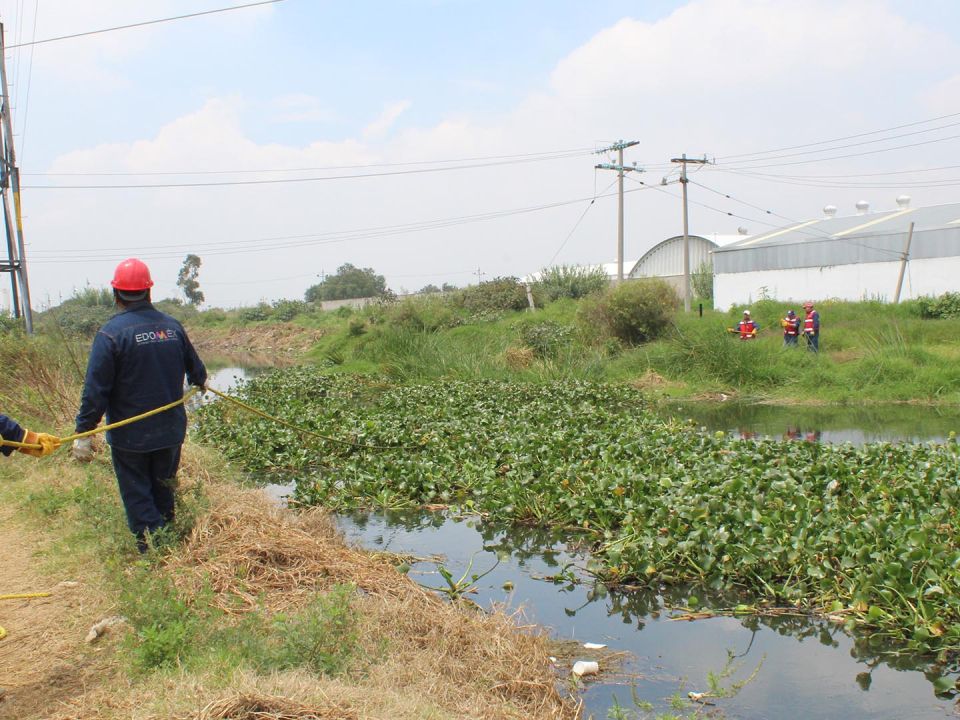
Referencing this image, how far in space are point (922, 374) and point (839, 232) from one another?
18.1m

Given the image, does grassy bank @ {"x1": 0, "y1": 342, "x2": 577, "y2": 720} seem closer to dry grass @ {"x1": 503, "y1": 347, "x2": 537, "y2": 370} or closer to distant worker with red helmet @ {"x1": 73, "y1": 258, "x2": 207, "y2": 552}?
distant worker with red helmet @ {"x1": 73, "y1": 258, "x2": 207, "y2": 552}

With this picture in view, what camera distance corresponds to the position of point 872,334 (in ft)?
65.2

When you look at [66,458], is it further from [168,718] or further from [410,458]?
[168,718]

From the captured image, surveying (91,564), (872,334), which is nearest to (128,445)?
(91,564)

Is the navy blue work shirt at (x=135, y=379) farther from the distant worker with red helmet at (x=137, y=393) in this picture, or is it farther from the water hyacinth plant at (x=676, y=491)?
the water hyacinth plant at (x=676, y=491)

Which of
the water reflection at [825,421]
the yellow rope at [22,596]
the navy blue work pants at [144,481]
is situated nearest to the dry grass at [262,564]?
the navy blue work pants at [144,481]

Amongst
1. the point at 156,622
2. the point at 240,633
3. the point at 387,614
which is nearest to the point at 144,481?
the point at 156,622

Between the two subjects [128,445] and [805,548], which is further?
[805,548]

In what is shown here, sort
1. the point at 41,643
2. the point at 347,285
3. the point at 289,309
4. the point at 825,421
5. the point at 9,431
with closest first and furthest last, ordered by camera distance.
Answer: the point at 41,643, the point at 9,431, the point at 825,421, the point at 289,309, the point at 347,285

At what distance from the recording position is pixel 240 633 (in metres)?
4.19

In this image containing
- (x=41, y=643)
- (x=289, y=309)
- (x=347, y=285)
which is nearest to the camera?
(x=41, y=643)

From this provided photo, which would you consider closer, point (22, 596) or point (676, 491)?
point (22, 596)

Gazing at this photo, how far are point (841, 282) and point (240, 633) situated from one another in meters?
30.9

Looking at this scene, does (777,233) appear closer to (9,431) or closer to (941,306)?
(941,306)
